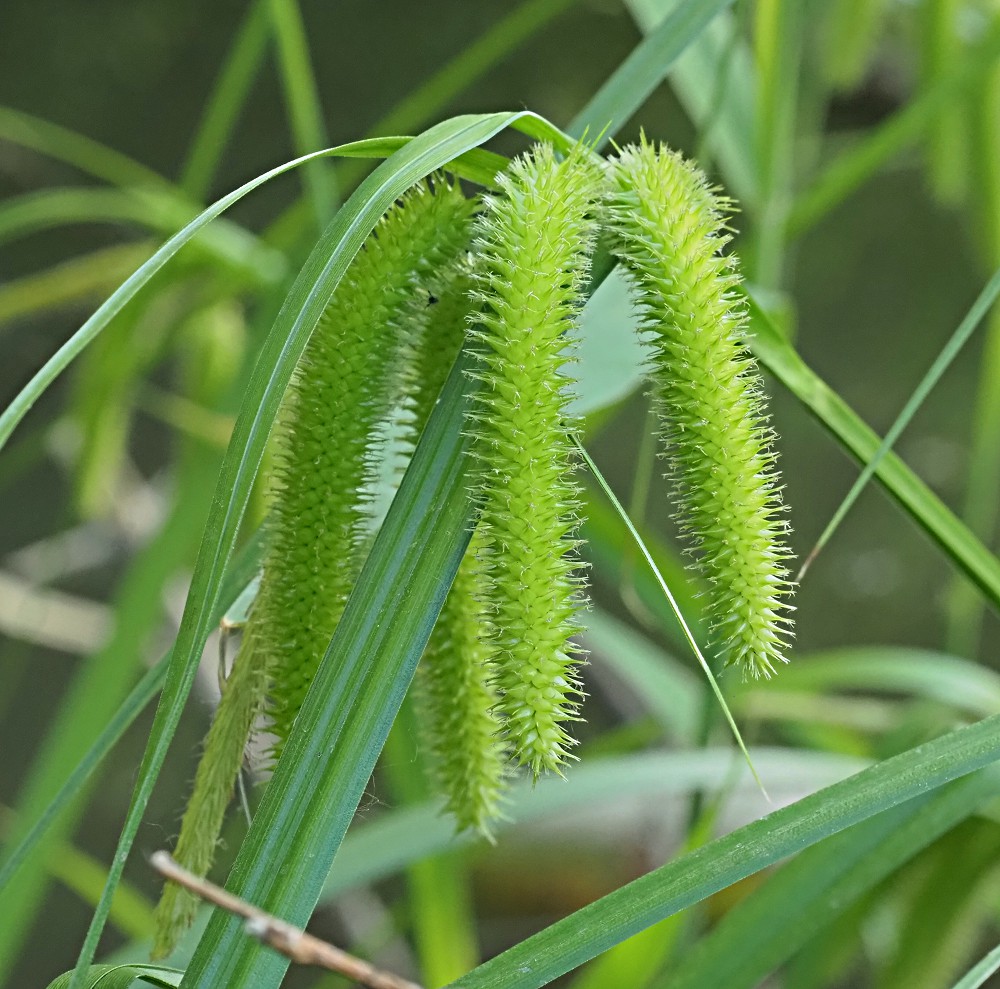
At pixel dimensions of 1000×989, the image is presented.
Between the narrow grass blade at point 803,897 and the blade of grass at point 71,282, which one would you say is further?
the blade of grass at point 71,282

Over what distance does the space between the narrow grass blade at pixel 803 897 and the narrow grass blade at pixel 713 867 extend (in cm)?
16

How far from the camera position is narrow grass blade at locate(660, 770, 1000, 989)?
42 cm

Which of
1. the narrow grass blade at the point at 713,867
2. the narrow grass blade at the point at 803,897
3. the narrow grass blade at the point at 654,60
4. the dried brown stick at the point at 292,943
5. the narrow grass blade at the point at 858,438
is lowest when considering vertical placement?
the narrow grass blade at the point at 803,897

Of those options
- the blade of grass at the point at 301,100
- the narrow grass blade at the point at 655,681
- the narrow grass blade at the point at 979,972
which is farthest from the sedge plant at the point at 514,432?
the narrow grass blade at the point at 655,681

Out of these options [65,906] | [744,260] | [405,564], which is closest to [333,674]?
[405,564]

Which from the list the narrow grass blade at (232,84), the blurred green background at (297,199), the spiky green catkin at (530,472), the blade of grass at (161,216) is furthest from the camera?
the blurred green background at (297,199)

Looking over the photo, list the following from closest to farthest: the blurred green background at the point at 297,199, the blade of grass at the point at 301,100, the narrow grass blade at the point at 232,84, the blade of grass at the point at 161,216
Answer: the blade of grass at the point at 301,100 → the narrow grass blade at the point at 232,84 → the blade of grass at the point at 161,216 → the blurred green background at the point at 297,199

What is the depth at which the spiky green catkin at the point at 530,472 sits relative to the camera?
24 centimetres

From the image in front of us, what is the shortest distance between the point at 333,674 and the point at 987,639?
1.66 meters

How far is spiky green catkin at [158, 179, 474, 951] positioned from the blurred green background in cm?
93

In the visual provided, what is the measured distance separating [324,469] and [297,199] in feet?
4.36

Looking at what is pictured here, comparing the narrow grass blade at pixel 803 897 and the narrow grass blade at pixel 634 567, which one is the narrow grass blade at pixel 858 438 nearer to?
the narrow grass blade at pixel 803 897

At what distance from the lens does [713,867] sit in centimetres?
26

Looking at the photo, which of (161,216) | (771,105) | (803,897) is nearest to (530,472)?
(803,897)
